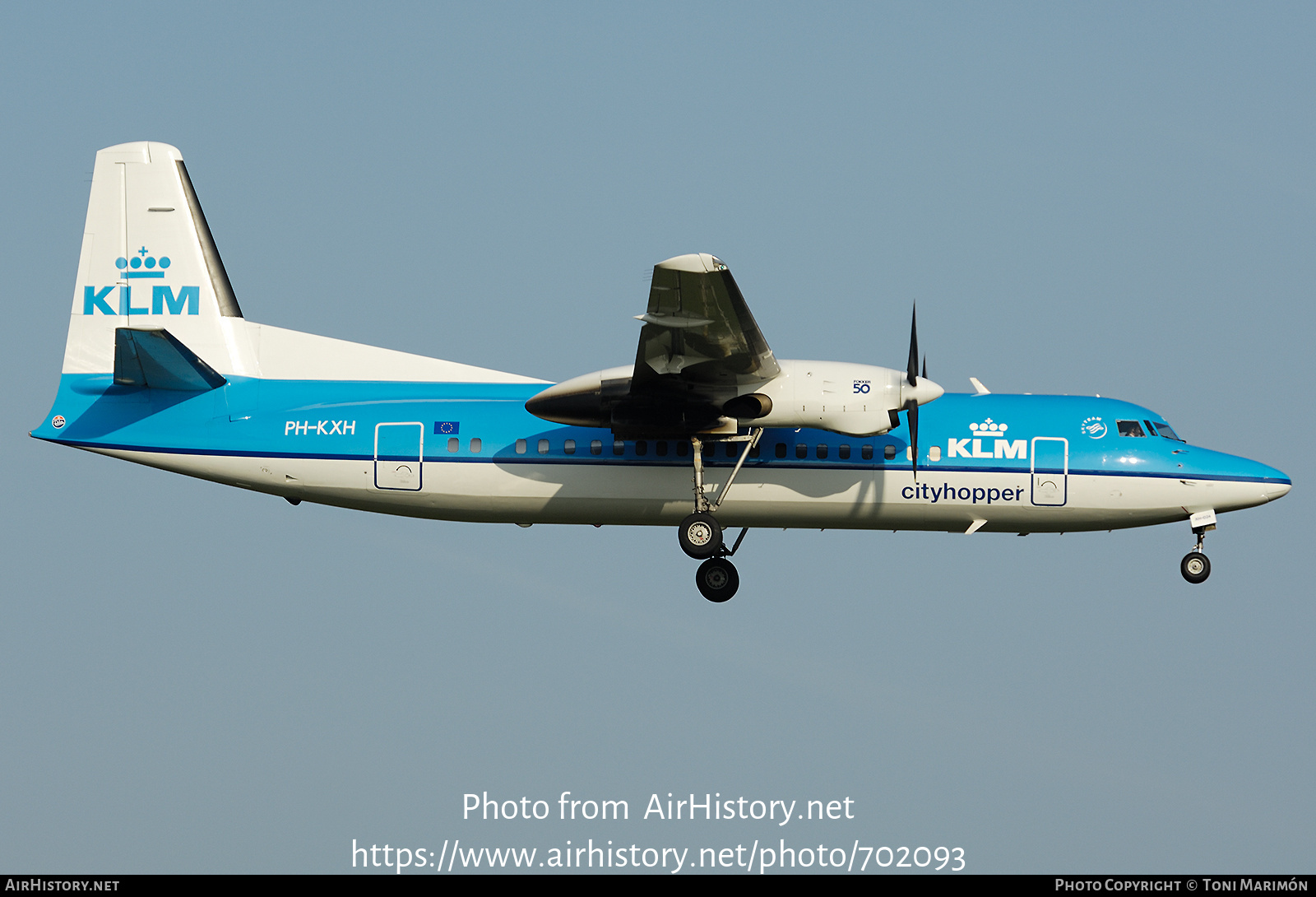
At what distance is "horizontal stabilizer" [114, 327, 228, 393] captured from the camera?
23.0 m

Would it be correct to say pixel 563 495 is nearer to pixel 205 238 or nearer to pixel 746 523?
pixel 746 523

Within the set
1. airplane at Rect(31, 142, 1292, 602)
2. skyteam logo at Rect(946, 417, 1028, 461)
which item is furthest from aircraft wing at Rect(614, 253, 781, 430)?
skyteam logo at Rect(946, 417, 1028, 461)

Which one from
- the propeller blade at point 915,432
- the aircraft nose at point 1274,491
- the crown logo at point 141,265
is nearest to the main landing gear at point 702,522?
the propeller blade at point 915,432

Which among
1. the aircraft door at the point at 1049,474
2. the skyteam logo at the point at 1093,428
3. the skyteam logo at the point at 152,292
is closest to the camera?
the aircraft door at the point at 1049,474

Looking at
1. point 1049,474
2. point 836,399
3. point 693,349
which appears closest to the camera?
point 693,349

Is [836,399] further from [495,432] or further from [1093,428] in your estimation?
[495,432]

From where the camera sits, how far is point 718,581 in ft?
77.5

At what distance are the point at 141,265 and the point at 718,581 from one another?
10.4 metres

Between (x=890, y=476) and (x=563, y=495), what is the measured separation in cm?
486

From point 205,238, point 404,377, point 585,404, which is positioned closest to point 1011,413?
point 585,404

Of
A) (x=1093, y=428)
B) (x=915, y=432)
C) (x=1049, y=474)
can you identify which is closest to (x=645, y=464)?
(x=915, y=432)

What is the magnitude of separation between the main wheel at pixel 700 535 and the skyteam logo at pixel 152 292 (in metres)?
8.76

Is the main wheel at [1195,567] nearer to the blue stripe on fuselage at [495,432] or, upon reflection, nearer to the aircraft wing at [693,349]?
the blue stripe on fuselage at [495,432]

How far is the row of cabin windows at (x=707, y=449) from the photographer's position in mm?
23438
